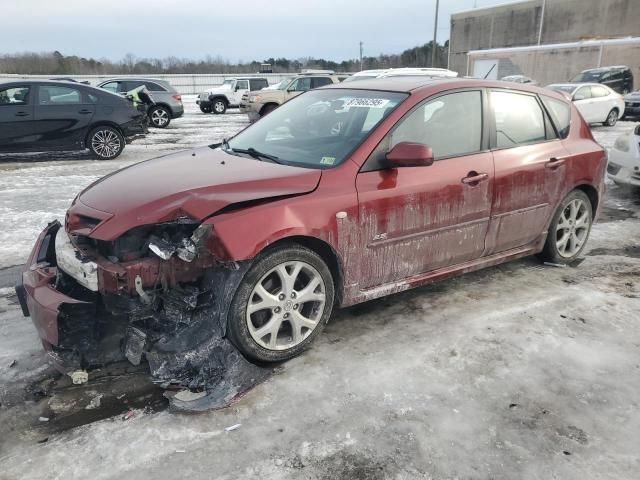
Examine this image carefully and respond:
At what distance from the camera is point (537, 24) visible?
5097 cm

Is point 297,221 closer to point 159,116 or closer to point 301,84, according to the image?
point 159,116

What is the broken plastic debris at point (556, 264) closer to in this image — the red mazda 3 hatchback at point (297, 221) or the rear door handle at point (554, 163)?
the red mazda 3 hatchback at point (297, 221)

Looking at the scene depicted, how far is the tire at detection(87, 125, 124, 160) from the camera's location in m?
10.5

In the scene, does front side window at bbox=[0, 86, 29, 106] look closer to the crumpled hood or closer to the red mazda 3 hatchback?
the red mazda 3 hatchback

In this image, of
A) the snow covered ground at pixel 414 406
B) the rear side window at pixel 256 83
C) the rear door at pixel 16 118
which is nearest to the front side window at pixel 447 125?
the snow covered ground at pixel 414 406

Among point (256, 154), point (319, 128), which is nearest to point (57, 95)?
point (256, 154)

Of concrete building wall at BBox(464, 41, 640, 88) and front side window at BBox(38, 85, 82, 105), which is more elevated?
concrete building wall at BBox(464, 41, 640, 88)

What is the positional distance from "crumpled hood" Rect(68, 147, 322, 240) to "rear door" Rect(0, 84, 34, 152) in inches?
304

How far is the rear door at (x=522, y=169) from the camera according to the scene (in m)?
4.05

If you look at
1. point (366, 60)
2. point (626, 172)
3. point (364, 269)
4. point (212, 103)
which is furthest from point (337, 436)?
point (366, 60)

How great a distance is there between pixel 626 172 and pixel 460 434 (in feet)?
21.4

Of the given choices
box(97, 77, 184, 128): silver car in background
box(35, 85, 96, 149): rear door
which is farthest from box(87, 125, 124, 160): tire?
box(97, 77, 184, 128): silver car in background

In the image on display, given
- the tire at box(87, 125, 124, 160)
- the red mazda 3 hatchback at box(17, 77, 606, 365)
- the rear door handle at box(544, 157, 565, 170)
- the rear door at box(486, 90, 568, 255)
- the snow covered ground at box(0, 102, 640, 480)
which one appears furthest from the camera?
the tire at box(87, 125, 124, 160)

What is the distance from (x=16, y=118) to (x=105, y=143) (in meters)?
1.61
